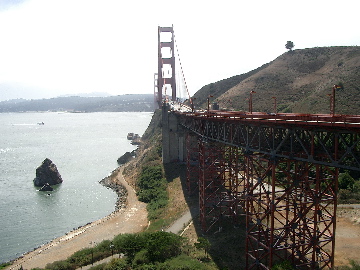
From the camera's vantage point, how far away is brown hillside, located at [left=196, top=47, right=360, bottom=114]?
52.1 metres

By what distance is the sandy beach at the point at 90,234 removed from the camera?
24562mm

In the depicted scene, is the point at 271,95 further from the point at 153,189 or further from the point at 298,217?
the point at 298,217

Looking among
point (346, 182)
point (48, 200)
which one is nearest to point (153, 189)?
point (48, 200)

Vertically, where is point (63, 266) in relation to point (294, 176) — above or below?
below

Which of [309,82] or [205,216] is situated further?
[309,82]

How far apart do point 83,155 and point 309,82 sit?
163 ft

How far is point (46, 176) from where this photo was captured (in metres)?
48.8

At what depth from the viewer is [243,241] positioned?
2081cm

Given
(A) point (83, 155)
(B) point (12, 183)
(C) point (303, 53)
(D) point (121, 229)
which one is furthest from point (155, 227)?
(C) point (303, 53)

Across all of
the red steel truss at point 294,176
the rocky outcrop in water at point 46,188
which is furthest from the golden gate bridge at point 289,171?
the rocky outcrop in water at point 46,188

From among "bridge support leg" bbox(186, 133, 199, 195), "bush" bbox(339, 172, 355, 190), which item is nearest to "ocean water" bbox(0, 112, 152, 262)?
"bridge support leg" bbox(186, 133, 199, 195)

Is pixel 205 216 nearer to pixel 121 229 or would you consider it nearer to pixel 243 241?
pixel 243 241

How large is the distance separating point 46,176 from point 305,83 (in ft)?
169

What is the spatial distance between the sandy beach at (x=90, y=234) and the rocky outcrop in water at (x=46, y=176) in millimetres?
17098
